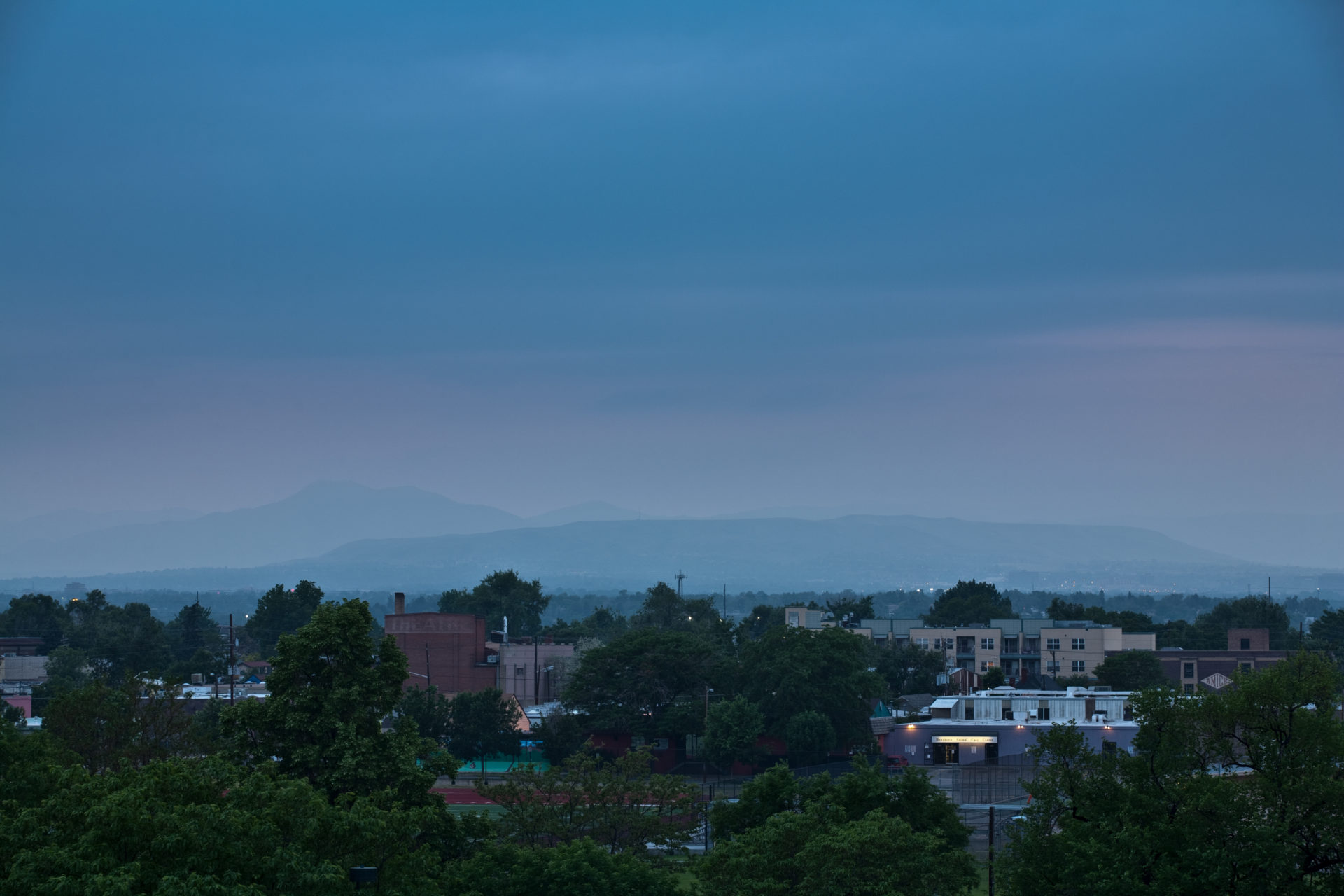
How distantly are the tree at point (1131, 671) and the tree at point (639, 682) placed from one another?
104 feet

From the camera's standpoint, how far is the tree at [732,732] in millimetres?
78000

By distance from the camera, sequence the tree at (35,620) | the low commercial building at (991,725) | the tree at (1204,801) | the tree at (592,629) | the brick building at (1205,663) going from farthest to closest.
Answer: the tree at (35,620)
the tree at (592,629)
the brick building at (1205,663)
the low commercial building at (991,725)
the tree at (1204,801)

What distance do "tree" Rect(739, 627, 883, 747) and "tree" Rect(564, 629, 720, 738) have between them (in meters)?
2.21

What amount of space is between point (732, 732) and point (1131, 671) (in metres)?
42.3

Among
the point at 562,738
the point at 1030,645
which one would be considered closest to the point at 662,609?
the point at 1030,645

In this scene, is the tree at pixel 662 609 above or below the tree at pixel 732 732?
above

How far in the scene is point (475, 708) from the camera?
8450 cm

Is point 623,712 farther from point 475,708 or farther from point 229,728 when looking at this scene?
point 229,728

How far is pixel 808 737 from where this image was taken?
79.6m

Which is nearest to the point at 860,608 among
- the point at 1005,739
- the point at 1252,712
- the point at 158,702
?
the point at 1005,739

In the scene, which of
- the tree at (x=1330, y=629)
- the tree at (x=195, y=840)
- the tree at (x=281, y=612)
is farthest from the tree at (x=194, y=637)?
the tree at (x=195, y=840)

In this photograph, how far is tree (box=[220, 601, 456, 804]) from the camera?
37.4m

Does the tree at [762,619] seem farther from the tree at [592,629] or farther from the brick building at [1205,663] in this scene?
the brick building at [1205,663]

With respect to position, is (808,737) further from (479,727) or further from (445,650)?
(445,650)
